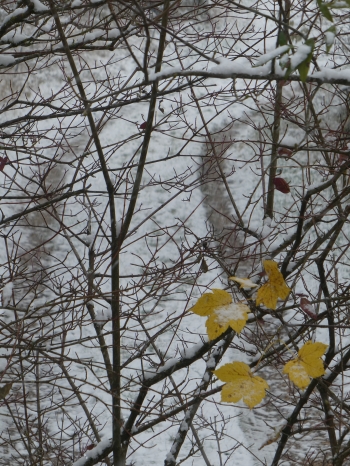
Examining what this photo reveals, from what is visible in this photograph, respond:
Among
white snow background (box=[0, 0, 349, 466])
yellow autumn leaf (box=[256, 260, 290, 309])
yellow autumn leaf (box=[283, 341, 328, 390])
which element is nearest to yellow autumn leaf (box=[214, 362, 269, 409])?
yellow autumn leaf (box=[283, 341, 328, 390])

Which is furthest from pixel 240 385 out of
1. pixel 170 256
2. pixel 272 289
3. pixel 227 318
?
pixel 170 256

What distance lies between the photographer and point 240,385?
1.32m

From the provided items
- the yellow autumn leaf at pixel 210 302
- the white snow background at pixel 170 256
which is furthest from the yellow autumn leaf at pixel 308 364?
the white snow background at pixel 170 256

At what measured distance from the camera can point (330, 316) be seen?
2537 mm

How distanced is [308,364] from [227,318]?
0.23 m

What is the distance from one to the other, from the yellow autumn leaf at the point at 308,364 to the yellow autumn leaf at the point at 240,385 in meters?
0.09

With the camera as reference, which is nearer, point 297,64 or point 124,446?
point 297,64

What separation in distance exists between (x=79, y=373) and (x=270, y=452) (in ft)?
9.91

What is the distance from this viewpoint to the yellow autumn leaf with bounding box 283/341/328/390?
4.45ft

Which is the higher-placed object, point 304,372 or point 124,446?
point 124,446

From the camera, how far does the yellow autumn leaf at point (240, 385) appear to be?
4.19 ft

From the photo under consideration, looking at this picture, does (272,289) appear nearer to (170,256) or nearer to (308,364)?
(308,364)

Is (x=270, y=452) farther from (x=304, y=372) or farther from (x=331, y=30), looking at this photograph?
(x=331, y=30)

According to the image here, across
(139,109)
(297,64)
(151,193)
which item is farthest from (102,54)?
(297,64)
